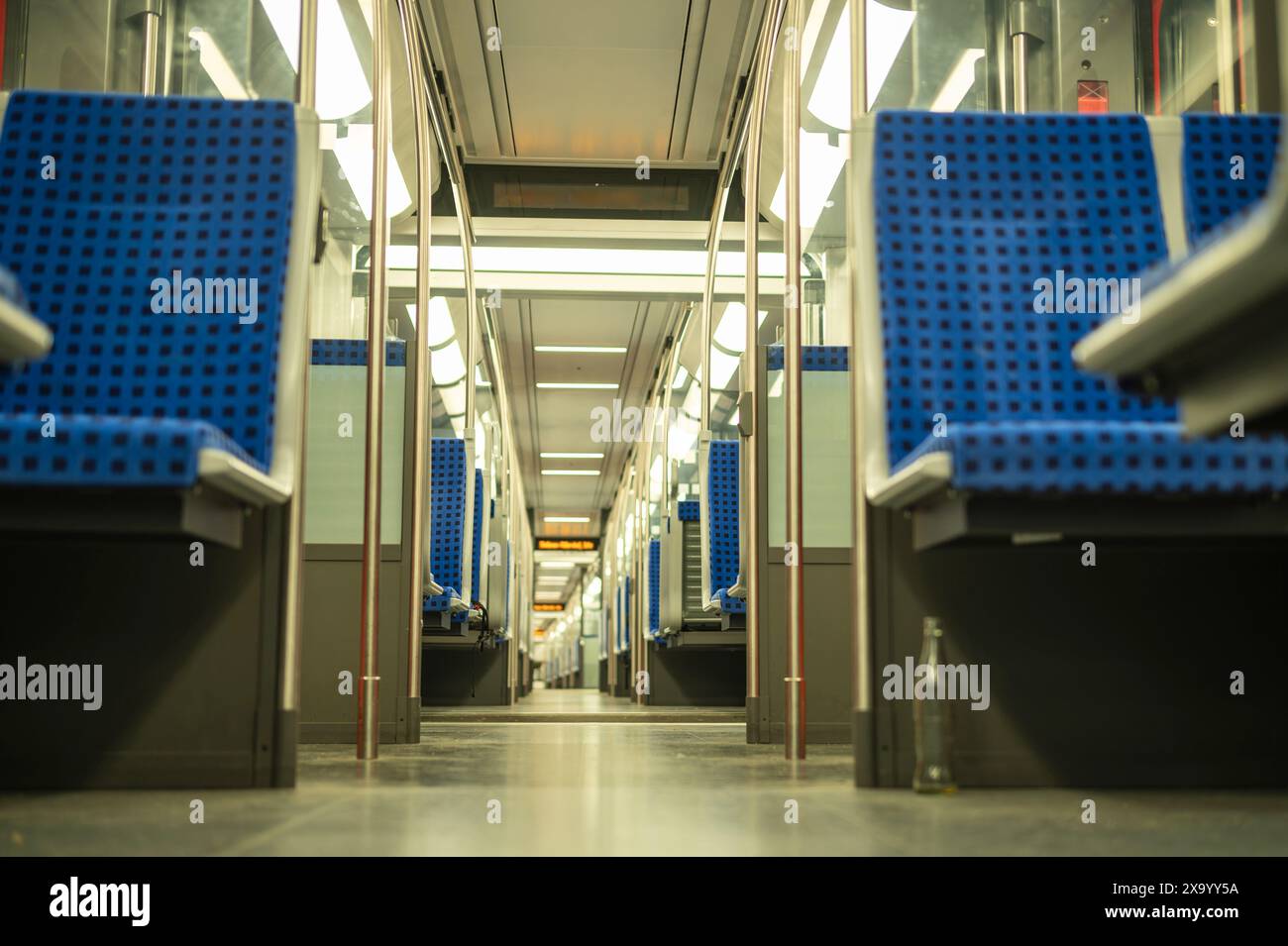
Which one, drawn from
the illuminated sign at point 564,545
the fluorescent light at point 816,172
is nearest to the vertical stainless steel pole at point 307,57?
the fluorescent light at point 816,172

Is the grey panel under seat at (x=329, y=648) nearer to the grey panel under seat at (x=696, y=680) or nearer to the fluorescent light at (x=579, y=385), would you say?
the grey panel under seat at (x=696, y=680)

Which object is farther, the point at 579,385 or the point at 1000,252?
the point at 579,385

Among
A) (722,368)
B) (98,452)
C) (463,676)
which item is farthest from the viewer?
(722,368)

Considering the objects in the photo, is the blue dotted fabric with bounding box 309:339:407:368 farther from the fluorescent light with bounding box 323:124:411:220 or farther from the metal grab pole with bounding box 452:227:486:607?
the metal grab pole with bounding box 452:227:486:607

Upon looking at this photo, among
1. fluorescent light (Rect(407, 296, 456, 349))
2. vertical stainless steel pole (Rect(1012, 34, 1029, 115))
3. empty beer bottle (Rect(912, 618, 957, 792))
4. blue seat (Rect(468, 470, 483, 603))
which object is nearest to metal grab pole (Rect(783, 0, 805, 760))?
vertical stainless steel pole (Rect(1012, 34, 1029, 115))

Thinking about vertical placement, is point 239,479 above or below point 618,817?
above

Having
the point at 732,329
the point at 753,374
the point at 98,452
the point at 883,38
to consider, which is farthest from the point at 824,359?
the point at 732,329

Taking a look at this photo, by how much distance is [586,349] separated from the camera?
12461mm

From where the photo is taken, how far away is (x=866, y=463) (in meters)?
2.78

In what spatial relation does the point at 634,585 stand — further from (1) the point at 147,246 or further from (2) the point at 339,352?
(1) the point at 147,246

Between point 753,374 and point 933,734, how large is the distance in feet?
9.25

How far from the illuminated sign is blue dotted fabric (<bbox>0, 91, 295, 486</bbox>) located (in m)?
25.8

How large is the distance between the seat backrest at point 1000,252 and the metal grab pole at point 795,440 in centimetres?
138
